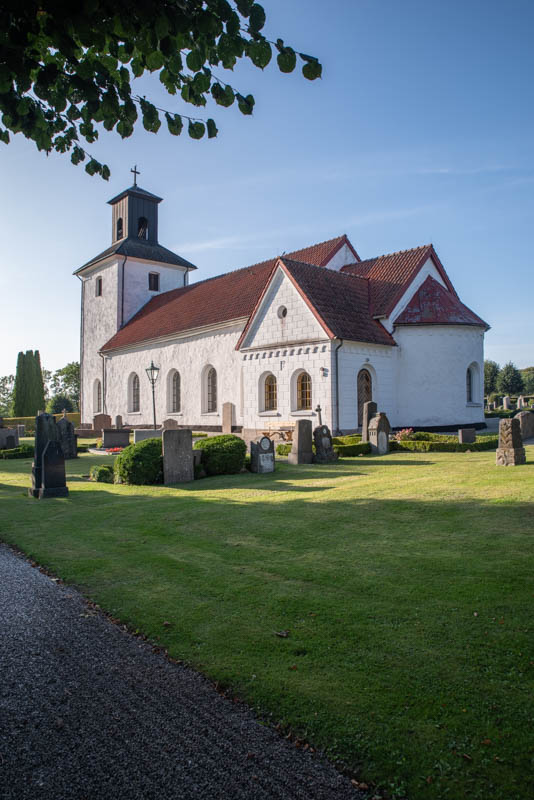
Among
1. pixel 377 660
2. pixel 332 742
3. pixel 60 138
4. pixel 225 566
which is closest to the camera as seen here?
pixel 332 742

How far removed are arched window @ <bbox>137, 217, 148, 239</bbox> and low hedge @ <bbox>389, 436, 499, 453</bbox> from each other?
2847cm

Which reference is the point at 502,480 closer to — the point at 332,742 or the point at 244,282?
the point at 332,742

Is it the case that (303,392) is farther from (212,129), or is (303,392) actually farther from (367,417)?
(212,129)

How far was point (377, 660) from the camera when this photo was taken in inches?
132

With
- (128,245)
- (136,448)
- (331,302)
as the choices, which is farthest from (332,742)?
(128,245)

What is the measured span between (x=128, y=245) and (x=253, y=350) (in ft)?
59.8

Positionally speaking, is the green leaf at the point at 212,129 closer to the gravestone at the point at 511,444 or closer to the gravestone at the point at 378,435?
the gravestone at the point at 511,444

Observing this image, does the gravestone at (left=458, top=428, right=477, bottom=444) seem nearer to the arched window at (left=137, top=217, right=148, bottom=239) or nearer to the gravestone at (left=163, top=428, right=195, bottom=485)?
the gravestone at (left=163, top=428, right=195, bottom=485)

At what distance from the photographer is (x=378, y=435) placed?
16359 mm

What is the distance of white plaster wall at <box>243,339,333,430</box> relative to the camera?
66.5ft

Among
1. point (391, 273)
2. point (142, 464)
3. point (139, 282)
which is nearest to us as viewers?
point (142, 464)

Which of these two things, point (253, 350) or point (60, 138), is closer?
point (60, 138)

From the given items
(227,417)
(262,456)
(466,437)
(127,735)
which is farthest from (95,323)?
(127,735)

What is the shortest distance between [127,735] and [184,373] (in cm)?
2607
